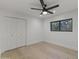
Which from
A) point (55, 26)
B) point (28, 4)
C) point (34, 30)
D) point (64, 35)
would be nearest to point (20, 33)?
point (34, 30)

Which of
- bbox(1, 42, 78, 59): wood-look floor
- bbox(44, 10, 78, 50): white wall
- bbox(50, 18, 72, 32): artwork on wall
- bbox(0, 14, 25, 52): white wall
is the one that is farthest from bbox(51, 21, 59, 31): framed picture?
bbox(0, 14, 25, 52): white wall

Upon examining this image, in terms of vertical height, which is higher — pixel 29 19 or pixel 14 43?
pixel 29 19

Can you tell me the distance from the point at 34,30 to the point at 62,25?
7.55 feet

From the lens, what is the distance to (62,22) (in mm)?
4930

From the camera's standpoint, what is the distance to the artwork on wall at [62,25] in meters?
4.43

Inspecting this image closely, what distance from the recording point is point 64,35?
4566mm

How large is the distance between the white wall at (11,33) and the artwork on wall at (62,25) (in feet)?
8.37

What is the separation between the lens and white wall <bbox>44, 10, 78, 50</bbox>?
12.9 ft

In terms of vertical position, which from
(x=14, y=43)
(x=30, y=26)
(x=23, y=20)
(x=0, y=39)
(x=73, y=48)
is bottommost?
(x=73, y=48)

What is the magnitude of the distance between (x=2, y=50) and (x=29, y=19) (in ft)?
9.26

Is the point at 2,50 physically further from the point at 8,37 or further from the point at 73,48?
the point at 73,48

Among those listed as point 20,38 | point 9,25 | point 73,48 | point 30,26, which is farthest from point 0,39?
point 73,48

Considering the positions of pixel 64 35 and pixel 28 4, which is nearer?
pixel 28 4

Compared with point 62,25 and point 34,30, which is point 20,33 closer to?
point 34,30
